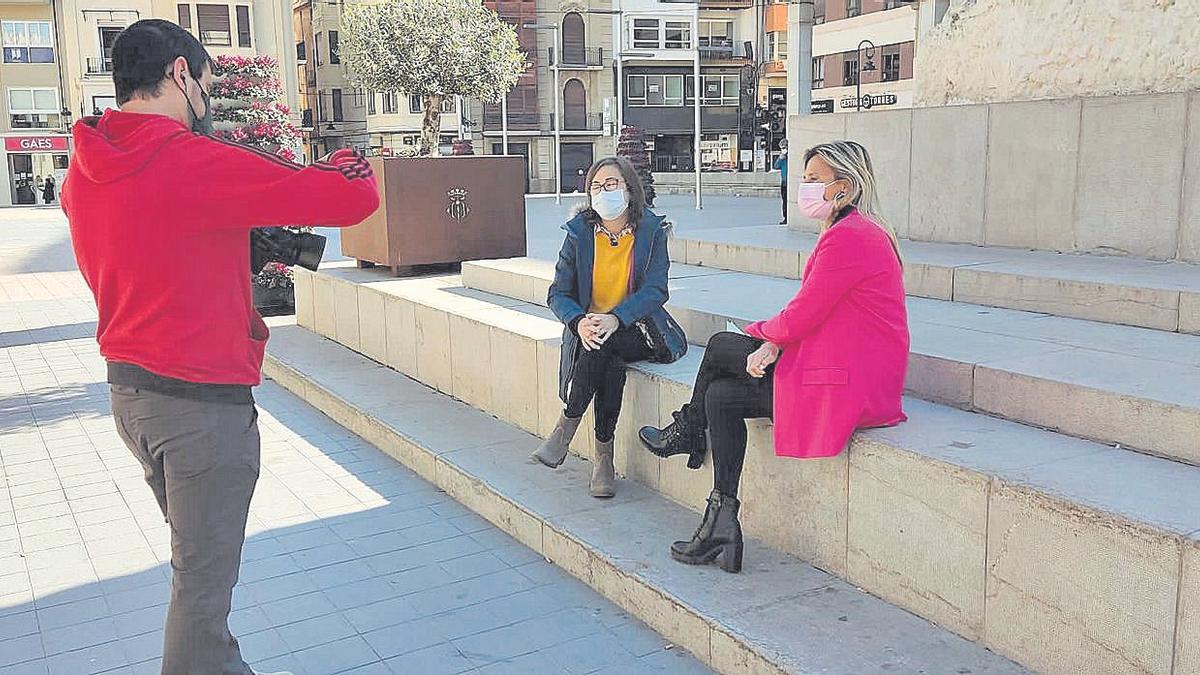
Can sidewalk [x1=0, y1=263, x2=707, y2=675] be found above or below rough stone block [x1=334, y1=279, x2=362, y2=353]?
below

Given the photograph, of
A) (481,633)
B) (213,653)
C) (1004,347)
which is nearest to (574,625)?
(481,633)

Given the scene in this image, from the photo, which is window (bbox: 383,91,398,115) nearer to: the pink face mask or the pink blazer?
the pink face mask

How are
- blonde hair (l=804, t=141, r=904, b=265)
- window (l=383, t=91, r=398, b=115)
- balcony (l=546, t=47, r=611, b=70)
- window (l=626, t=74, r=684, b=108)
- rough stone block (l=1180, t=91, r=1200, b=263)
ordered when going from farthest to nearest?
window (l=626, t=74, r=684, b=108)
balcony (l=546, t=47, r=611, b=70)
window (l=383, t=91, r=398, b=115)
rough stone block (l=1180, t=91, r=1200, b=263)
blonde hair (l=804, t=141, r=904, b=265)

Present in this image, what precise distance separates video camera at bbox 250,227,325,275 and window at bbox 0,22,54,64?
50.5 m

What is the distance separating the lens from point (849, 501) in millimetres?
3719

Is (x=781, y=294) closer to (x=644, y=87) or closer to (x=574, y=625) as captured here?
(x=574, y=625)

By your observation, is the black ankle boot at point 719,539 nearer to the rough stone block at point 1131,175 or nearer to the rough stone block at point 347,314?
the rough stone block at point 1131,175

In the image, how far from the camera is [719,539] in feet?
12.9

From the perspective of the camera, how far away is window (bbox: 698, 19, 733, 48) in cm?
5253

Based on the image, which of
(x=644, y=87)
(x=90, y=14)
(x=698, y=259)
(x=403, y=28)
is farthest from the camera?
(x=644, y=87)

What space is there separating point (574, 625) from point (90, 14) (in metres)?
49.2

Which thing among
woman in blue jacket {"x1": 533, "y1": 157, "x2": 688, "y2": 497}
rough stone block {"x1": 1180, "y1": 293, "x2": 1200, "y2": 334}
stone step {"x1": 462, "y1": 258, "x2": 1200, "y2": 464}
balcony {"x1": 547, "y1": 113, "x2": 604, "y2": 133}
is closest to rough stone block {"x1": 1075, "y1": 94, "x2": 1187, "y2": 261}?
stone step {"x1": 462, "y1": 258, "x2": 1200, "y2": 464}

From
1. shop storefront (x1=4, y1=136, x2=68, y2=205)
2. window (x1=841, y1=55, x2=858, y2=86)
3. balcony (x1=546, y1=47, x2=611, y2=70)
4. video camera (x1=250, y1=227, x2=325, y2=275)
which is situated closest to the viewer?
video camera (x1=250, y1=227, x2=325, y2=275)

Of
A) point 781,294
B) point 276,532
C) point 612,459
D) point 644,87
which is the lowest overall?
point 276,532
